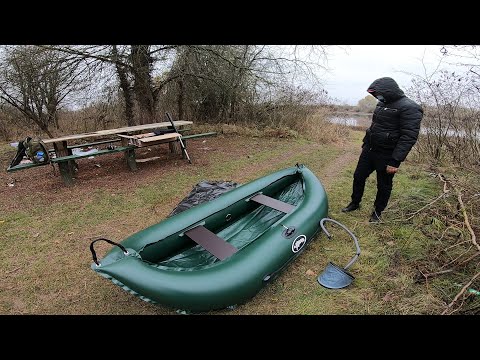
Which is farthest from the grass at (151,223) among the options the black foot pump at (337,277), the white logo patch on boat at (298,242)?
the white logo patch on boat at (298,242)

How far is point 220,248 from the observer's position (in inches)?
101

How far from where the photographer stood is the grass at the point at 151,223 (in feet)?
7.98

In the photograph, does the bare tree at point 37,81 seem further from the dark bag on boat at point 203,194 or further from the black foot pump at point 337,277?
the black foot pump at point 337,277

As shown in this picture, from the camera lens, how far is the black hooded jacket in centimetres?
301

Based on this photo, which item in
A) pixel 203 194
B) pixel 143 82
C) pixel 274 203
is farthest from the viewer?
pixel 143 82

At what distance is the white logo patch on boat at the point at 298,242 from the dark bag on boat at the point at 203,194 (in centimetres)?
163

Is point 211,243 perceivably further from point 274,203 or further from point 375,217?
point 375,217

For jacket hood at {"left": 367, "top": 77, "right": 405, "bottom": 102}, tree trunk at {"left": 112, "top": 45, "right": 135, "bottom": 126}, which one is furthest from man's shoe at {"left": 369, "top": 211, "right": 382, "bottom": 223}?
tree trunk at {"left": 112, "top": 45, "right": 135, "bottom": 126}

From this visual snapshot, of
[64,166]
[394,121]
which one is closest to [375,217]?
[394,121]

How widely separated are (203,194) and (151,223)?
83 centimetres

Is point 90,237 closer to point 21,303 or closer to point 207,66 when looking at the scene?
point 21,303

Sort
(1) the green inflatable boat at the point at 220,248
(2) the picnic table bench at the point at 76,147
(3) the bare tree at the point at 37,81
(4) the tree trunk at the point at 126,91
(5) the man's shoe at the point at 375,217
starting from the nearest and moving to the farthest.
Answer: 1. (1) the green inflatable boat at the point at 220,248
2. (5) the man's shoe at the point at 375,217
3. (2) the picnic table bench at the point at 76,147
4. (3) the bare tree at the point at 37,81
5. (4) the tree trunk at the point at 126,91

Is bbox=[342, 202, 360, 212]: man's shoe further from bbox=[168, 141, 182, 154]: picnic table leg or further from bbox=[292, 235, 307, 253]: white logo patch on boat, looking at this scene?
bbox=[168, 141, 182, 154]: picnic table leg
